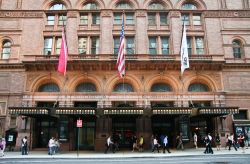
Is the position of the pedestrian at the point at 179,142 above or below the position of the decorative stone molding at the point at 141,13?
below

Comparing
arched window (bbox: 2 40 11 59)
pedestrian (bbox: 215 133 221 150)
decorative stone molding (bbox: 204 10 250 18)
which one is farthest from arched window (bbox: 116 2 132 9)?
pedestrian (bbox: 215 133 221 150)

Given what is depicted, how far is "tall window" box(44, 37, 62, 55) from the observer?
33.2 m

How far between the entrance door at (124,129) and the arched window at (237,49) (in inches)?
601

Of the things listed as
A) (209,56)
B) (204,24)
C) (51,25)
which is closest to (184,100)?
(209,56)

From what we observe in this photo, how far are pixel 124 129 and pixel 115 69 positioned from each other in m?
7.15

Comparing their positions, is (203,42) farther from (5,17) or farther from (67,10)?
(5,17)

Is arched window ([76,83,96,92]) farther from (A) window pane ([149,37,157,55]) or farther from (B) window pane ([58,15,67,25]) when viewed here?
(B) window pane ([58,15,67,25])

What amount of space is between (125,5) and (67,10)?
7607mm

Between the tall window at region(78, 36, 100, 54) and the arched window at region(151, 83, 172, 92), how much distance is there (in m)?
8.36

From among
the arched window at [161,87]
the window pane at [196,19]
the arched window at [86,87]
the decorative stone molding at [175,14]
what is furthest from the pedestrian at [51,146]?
the window pane at [196,19]

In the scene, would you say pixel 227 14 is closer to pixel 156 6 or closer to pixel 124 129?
pixel 156 6

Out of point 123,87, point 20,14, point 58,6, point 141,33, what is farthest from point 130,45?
point 20,14

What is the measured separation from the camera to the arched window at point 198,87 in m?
31.9

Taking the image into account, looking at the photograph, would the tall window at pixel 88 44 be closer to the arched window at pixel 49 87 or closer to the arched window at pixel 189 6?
the arched window at pixel 49 87
